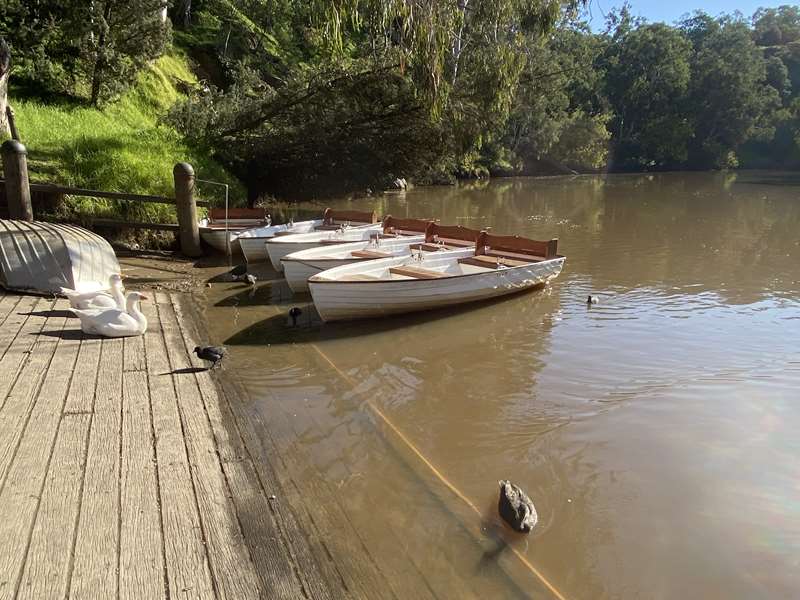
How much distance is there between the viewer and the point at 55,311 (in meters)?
6.52

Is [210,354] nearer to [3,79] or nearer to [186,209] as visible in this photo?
[186,209]

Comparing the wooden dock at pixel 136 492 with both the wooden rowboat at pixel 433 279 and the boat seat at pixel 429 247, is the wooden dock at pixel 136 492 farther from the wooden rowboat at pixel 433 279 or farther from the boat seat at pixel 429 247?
the boat seat at pixel 429 247

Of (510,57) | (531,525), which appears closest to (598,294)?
(510,57)

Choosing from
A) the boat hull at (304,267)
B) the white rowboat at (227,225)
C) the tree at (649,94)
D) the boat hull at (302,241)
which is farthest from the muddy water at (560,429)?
the tree at (649,94)

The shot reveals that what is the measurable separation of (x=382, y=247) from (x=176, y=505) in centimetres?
777

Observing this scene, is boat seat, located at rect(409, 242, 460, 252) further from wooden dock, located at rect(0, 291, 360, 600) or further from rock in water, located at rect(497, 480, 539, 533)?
rock in water, located at rect(497, 480, 539, 533)

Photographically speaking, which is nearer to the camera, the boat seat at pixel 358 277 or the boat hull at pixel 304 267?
the boat seat at pixel 358 277

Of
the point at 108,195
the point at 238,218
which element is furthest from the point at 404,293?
the point at 238,218

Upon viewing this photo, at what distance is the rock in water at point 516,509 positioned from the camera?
380 centimetres

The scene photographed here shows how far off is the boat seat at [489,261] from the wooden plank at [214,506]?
603 cm

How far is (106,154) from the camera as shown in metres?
12.1

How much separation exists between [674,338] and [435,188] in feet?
93.0

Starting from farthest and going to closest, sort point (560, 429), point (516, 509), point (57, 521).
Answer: point (560, 429), point (516, 509), point (57, 521)

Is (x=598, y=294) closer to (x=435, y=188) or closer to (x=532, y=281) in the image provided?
(x=532, y=281)
